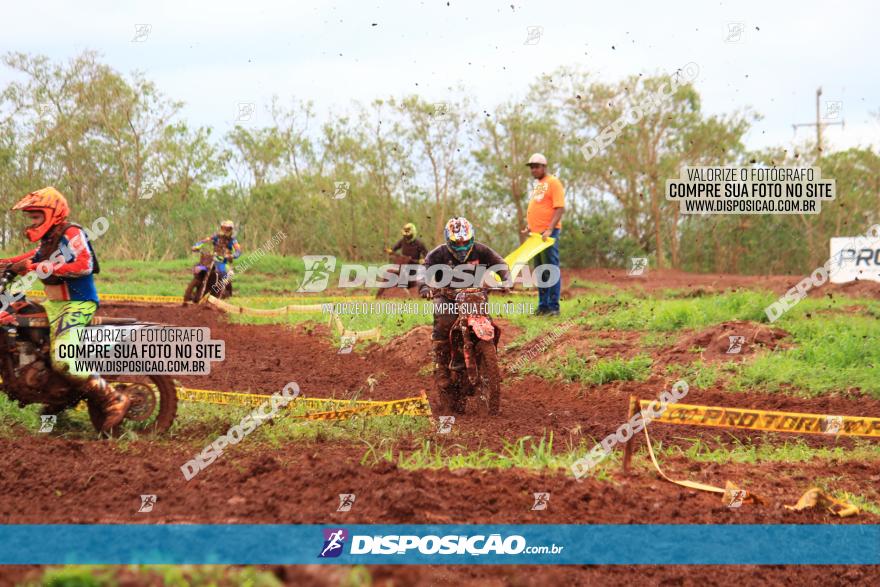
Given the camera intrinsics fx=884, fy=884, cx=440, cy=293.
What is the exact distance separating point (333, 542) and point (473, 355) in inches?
189

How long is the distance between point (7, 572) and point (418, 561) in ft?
5.76

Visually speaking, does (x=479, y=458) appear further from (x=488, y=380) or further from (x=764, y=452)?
(x=764, y=452)

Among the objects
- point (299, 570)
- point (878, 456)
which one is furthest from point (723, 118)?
point (299, 570)

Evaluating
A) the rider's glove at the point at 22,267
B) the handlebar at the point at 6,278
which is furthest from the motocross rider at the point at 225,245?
the rider's glove at the point at 22,267

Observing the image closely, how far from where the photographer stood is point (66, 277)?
23.6ft

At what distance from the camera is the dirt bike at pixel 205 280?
20.1 m

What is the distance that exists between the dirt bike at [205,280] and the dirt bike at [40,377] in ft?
42.0

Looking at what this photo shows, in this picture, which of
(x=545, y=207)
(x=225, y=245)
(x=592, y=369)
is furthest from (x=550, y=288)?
(x=225, y=245)

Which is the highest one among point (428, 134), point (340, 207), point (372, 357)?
point (428, 134)

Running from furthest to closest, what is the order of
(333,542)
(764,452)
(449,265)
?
(449,265)
(764,452)
(333,542)

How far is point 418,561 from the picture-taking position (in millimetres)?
4117

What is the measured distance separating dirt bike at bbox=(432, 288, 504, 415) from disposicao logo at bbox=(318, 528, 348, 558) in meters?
4.42

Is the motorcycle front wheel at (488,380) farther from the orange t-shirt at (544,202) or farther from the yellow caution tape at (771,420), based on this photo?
the orange t-shirt at (544,202)

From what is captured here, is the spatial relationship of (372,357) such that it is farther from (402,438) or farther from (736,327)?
(402,438)
